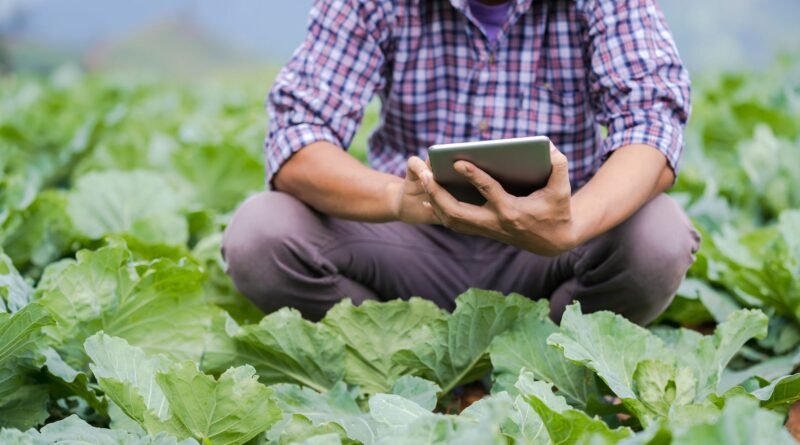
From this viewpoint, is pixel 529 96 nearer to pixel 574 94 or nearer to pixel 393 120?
pixel 574 94

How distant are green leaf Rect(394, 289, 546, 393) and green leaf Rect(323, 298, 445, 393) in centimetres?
6

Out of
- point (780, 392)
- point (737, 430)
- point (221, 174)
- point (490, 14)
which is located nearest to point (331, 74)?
point (490, 14)

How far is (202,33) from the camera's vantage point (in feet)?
54.7

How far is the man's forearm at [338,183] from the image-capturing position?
2.06m

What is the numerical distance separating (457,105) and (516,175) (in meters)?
0.57

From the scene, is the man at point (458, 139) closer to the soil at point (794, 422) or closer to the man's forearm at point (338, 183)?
the man's forearm at point (338, 183)

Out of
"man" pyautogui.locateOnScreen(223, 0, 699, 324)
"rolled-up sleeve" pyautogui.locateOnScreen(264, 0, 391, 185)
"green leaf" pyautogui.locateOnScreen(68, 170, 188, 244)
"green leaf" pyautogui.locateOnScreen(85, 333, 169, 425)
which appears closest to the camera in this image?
"green leaf" pyautogui.locateOnScreen(85, 333, 169, 425)

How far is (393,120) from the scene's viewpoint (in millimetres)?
2447

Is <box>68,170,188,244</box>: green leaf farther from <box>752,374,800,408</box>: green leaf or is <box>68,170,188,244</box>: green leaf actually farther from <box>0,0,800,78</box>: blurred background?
<box>0,0,800,78</box>: blurred background

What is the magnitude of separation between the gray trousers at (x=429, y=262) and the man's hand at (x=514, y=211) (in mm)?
312

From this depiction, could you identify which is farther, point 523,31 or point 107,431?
point 523,31

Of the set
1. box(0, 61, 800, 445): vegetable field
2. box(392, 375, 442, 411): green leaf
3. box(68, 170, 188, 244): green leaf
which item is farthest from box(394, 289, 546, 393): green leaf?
box(68, 170, 188, 244): green leaf

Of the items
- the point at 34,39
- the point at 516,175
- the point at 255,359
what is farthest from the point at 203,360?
the point at 34,39

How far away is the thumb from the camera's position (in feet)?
5.78
